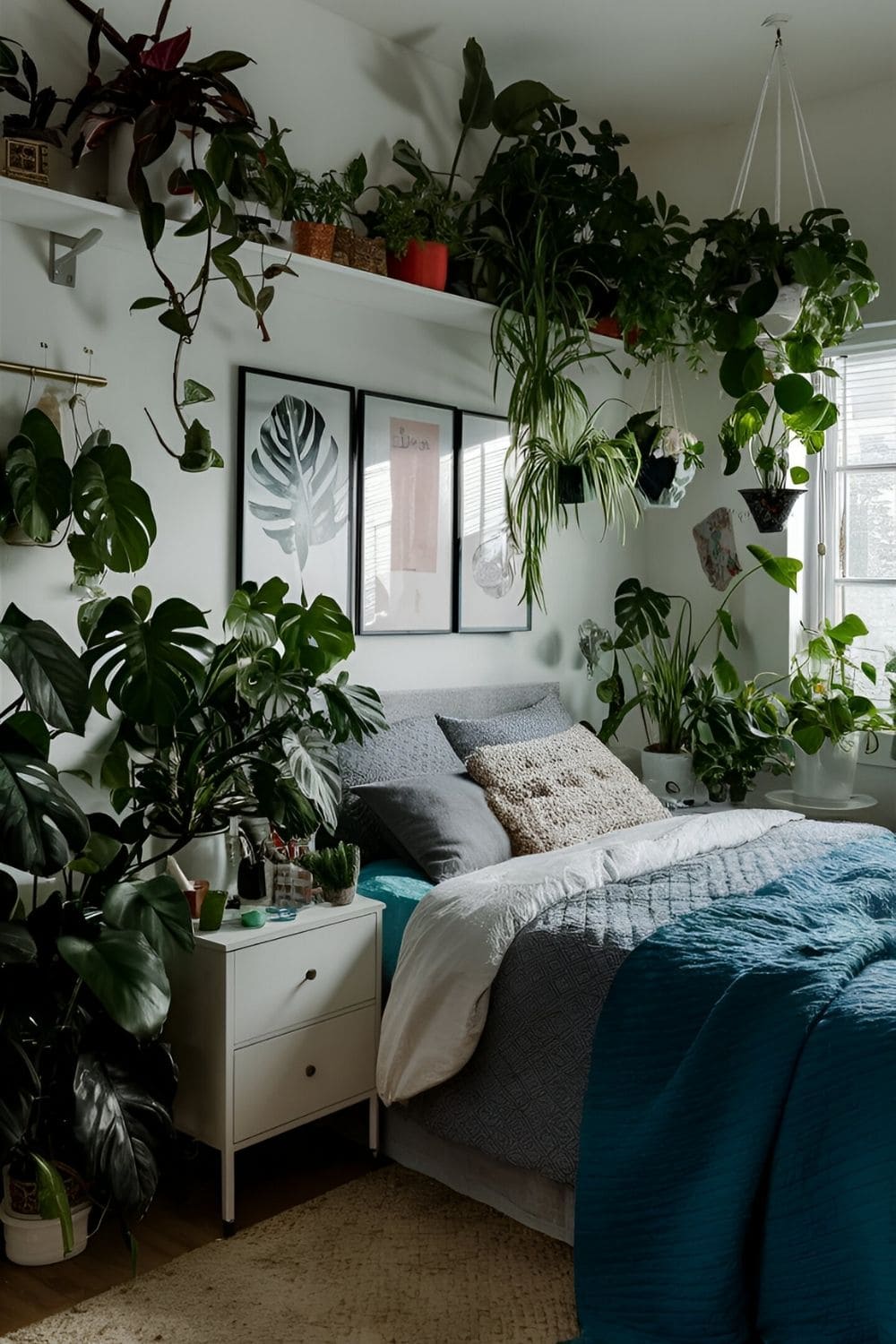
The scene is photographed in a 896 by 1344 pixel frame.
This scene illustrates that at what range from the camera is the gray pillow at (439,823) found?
2.95 metres

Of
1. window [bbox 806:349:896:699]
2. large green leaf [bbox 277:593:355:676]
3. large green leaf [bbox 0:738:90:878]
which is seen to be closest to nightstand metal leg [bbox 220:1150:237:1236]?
large green leaf [bbox 0:738:90:878]

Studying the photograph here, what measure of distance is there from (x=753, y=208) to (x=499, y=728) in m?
2.03

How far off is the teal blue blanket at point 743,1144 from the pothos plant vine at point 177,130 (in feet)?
5.24

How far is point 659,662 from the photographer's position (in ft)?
13.2

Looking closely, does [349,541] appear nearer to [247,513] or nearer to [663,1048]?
[247,513]

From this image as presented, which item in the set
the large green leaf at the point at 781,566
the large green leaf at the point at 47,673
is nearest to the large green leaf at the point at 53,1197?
the large green leaf at the point at 47,673

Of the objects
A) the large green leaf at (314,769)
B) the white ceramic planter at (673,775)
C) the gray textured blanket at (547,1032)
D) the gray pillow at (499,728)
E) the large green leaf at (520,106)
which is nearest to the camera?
the gray textured blanket at (547,1032)

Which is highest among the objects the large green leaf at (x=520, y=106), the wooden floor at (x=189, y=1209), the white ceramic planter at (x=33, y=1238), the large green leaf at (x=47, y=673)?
the large green leaf at (x=520, y=106)

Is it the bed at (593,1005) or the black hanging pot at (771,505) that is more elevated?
the black hanging pot at (771,505)

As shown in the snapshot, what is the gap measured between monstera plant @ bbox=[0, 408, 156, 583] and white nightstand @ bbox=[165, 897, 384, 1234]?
81 centimetres

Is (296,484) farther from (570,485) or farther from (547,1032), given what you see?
(547,1032)

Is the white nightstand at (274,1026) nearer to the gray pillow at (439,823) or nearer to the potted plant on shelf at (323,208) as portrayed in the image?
the gray pillow at (439,823)

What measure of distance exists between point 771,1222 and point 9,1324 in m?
1.34

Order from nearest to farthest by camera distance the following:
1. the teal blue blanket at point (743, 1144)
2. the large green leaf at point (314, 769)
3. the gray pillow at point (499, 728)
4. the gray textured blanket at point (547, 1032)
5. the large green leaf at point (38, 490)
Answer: the teal blue blanket at point (743, 1144) < the gray textured blanket at point (547, 1032) < the large green leaf at point (38, 490) < the large green leaf at point (314, 769) < the gray pillow at point (499, 728)
